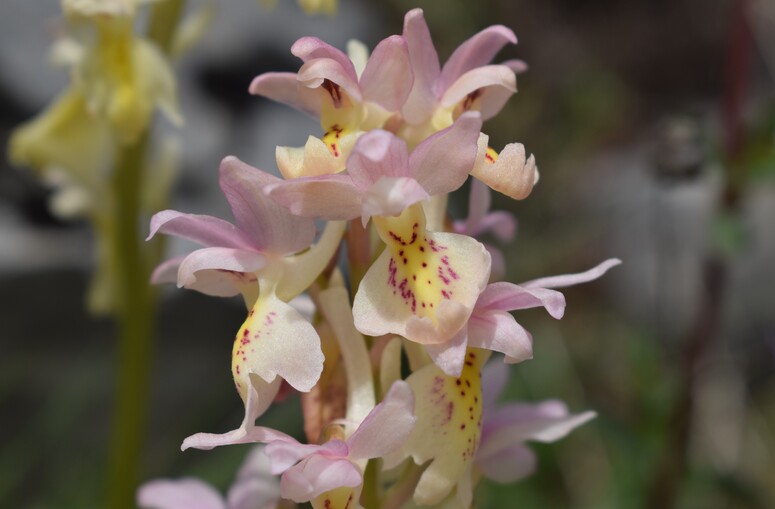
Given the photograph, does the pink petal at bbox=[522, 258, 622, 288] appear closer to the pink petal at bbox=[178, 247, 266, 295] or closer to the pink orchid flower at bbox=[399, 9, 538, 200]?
the pink orchid flower at bbox=[399, 9, 538, 200]

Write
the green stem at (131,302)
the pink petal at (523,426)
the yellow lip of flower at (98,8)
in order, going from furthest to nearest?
1. the green stem at (131,302)
2. the yellow lip of flower at (98,8)
3. the pink petal at (523,426)

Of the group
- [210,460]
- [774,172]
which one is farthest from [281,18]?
[774,172]

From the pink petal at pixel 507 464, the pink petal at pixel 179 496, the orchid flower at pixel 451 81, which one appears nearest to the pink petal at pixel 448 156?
the orchid flower at pixel 451 81

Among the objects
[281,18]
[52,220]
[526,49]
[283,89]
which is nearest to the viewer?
[283,89]

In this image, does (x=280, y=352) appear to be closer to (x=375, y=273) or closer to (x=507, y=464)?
(x=375, y=273)

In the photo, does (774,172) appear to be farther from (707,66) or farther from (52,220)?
(707,66)

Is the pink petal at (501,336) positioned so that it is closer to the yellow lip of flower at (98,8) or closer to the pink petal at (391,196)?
the pink petal at (391,196)
